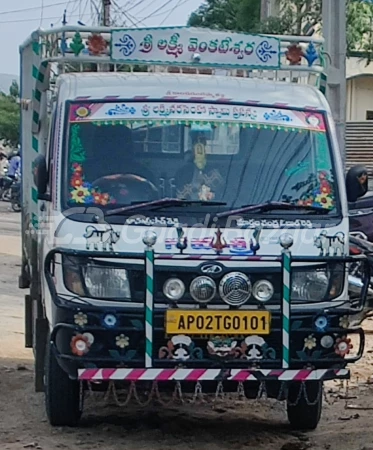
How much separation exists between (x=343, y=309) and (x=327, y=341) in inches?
8.3

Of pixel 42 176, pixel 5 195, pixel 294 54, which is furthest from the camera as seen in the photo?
pixel 5 195

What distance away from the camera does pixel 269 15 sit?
2177cm

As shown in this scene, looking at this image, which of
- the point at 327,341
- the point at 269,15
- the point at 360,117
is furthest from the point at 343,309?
the point at 360,117

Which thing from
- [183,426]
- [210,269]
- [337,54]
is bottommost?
[183,426]

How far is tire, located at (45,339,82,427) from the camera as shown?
22.0 feet

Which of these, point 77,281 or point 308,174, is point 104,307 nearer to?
point 77,281

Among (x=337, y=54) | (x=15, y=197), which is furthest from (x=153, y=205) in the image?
(x=15, y=197)

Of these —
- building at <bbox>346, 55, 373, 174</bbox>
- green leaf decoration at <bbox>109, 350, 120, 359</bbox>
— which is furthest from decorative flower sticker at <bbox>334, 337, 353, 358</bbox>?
building at <bbox>346, 55, 373, 174</bbox>

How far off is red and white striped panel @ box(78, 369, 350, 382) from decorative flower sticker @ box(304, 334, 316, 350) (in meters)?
0.15

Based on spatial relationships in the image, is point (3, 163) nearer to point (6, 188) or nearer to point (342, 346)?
point (6, 188)

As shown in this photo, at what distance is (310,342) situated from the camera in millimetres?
6281

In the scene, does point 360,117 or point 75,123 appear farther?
point 360,117

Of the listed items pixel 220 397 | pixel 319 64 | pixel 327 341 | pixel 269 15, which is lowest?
pixel 220 397

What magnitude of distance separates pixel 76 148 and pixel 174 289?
119 centimetres
